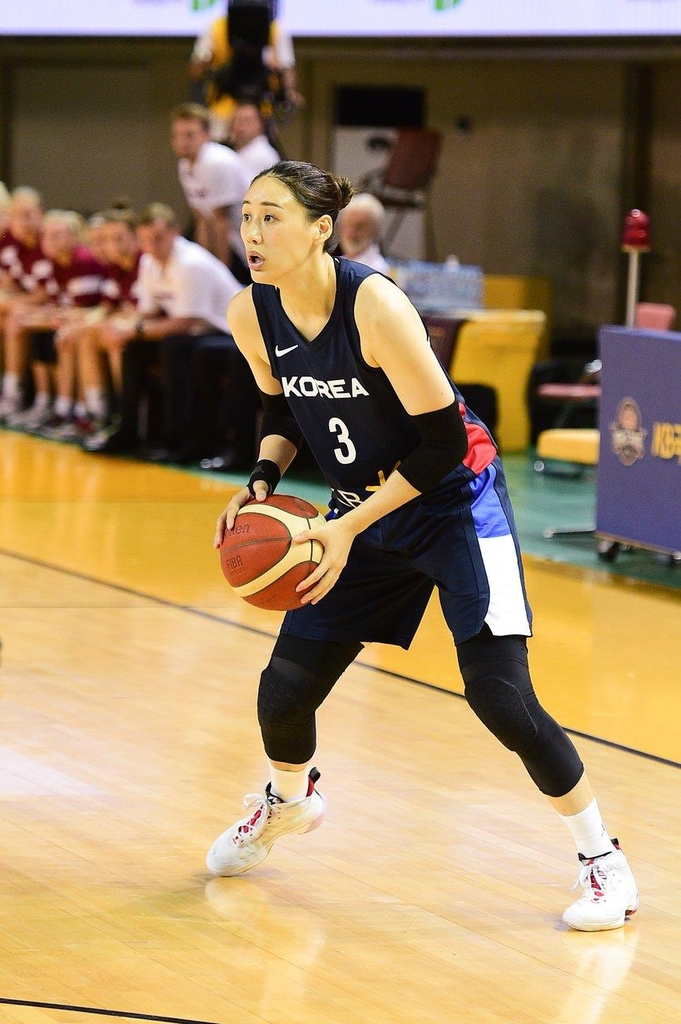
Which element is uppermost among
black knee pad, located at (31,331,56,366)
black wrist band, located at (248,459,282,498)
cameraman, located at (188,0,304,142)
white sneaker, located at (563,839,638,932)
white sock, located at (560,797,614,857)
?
cameraman, located at (188,0,304,142)

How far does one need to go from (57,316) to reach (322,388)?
904 centimetres

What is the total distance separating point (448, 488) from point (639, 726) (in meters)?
1.90

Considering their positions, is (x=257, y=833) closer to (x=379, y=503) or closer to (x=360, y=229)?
(x=379, y=503)

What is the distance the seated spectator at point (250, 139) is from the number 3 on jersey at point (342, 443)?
25.8ft

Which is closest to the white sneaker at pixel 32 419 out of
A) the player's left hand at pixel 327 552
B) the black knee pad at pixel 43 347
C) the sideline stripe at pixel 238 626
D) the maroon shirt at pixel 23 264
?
the black knee pad at pixel 43 347

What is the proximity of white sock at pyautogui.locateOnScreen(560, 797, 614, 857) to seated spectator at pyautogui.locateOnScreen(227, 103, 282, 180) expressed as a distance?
320 inches

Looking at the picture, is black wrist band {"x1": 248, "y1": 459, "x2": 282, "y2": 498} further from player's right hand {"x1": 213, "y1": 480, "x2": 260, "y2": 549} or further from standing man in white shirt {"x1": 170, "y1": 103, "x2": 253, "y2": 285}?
standing man in white shirt {"x1": 170, "y1": 103, "x2": 253, "y2": 285}

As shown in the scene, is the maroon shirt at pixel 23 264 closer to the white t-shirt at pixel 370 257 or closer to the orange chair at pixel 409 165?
the orange chair at pixel 409 165

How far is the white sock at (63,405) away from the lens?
39.7ft

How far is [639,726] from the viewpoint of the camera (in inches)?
203

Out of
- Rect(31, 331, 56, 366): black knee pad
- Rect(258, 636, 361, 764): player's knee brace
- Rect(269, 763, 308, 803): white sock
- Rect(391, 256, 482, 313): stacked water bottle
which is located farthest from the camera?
Rect(31, 331, 56, 366): black knee pad

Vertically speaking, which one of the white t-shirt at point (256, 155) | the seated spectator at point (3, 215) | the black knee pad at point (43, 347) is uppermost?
the white t-shirt at point (256, 155)

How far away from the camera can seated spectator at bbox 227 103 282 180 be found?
11.2m

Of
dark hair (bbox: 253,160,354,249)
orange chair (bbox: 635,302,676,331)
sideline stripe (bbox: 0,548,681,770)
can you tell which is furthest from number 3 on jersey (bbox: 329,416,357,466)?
orange chair (bbox: 635,302,676,331)
